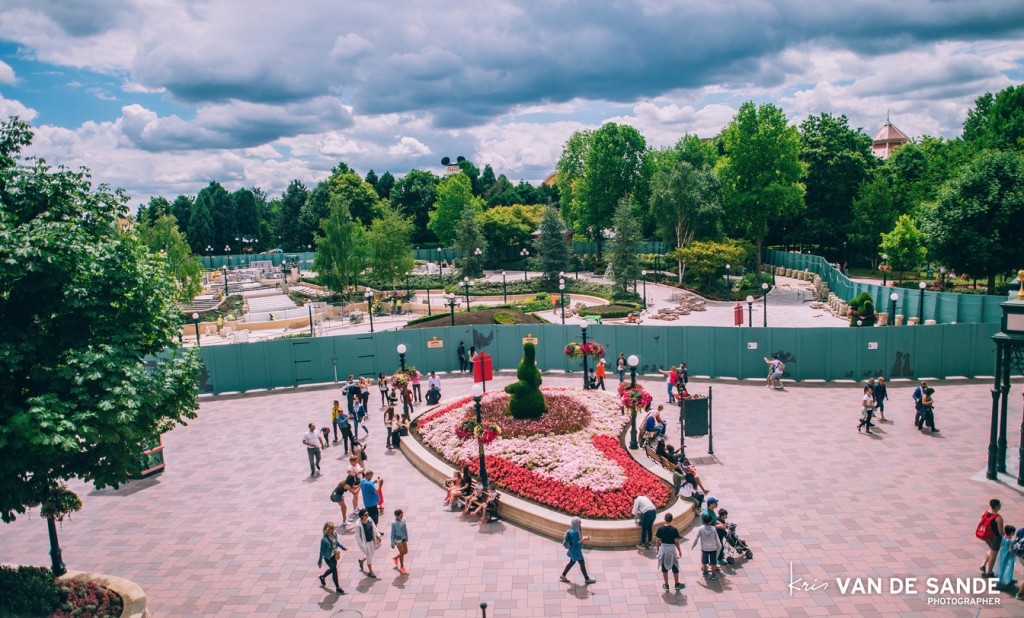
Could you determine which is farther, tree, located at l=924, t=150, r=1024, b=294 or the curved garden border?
tree, located at l=924, t=150, r=1024, b=294

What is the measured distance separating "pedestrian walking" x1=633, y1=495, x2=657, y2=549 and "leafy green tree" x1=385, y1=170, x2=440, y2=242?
283 ft

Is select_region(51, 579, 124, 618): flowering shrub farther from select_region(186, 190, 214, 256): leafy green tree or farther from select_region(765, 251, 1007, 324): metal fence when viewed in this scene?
select_region(186, 190, 214, 256): leafy green tree

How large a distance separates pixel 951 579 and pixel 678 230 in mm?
46981

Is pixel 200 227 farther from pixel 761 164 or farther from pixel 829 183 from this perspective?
pixel 829 183

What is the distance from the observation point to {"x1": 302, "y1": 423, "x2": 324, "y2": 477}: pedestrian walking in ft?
57.5

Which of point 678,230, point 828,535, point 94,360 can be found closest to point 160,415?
point 94,360

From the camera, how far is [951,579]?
1166 centimetres

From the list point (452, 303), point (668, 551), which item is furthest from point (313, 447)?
point (452, 303)

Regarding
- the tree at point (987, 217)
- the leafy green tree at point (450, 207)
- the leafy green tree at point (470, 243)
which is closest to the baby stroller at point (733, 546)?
the tree at point (987, 217)

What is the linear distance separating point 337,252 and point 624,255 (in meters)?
23.0

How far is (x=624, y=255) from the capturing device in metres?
50.2

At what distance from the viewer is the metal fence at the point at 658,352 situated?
80.8 feet

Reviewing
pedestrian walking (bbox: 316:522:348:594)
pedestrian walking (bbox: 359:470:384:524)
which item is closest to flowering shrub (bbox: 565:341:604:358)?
pedestrian walking (bbox: 359:470:384:524)

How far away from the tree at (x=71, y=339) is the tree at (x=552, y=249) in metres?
46.7
